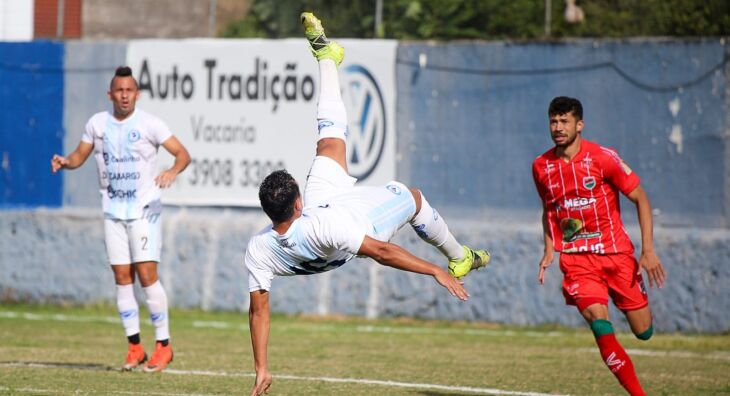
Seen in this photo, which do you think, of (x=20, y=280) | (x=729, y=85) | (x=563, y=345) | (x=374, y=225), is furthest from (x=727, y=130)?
(x=20, y=280)

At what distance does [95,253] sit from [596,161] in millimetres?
9747

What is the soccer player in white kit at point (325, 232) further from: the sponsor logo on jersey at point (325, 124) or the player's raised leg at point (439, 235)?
the sponsor logo on jersey at point (325, 124)

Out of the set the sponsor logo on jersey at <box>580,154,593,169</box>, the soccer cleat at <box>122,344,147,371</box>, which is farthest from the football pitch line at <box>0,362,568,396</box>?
the sponsor logo on jersey at <box>580,154,593,169</box>

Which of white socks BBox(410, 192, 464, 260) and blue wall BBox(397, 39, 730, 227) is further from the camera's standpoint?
blue wall BBox(397, 39, 730, 227)

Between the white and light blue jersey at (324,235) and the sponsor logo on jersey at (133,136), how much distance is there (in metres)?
3.56

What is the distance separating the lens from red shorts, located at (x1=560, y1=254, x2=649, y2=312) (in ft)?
33.1

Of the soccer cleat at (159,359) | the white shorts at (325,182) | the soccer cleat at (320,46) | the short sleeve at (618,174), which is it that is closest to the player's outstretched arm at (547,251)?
the short sleeve at (618,174)

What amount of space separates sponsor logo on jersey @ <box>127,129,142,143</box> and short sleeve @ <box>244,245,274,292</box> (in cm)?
359

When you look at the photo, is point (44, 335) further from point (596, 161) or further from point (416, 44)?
point (596, 161)

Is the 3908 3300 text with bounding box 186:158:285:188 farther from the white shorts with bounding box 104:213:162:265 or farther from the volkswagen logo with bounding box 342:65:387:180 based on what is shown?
the white shorts with bounding box 104:213:162:265

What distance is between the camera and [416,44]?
657 inches

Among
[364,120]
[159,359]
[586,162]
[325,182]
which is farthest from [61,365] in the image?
[364,120]

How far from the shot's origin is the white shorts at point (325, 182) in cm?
944

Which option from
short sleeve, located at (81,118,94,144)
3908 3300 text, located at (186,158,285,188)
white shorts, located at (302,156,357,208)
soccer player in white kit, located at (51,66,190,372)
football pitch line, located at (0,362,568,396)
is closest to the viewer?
white shorts, located at (302,156,357,208)
